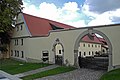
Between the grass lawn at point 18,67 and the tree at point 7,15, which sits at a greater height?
the tree at point 7,15

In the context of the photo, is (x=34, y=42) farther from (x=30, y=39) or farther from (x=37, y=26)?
(x=37, y=26)

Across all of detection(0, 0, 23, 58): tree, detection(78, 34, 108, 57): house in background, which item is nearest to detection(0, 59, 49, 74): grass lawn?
detection(0, 0, 23, 58): tree

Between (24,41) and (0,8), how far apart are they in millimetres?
6797

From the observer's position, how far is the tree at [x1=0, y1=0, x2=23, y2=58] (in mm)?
28984

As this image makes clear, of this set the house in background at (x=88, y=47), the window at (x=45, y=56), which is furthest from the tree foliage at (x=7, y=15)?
the house in background at (x=88, y=47)

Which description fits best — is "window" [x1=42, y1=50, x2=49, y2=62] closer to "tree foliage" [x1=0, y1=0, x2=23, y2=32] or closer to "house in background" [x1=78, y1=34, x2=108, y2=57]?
"tree foliage" [x1=0, y1=0, x2=23, y2=32]

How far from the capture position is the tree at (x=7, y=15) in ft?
95.1

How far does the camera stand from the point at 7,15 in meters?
29.4

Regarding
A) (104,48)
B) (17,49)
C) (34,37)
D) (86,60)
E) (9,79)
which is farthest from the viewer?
(104,48)

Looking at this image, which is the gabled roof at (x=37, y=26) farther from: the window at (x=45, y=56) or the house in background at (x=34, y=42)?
the window at (x=45, y=56)

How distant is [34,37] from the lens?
90.8 ft

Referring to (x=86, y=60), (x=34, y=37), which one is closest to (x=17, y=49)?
(x=34, y=37)

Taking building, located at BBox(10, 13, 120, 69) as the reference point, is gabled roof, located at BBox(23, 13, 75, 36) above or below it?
above

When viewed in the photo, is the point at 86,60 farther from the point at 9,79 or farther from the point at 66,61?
the point at 9,79
